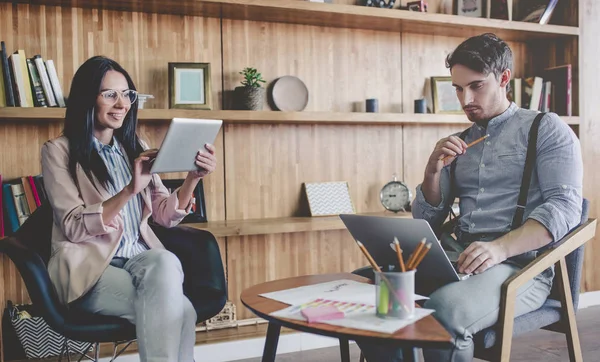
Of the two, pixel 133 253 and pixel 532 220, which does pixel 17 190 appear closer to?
pixel 133 253

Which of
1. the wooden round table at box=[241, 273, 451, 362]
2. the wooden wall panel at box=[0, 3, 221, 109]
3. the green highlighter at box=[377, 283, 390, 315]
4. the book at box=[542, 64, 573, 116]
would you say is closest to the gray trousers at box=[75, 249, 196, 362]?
the wooden round table at box=[241, 273, 451, 362]

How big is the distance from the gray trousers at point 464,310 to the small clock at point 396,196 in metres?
1.67

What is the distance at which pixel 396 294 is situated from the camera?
137cm

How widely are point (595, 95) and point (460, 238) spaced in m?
2.24

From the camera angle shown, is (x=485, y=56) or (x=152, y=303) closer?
(x=152, y=303)

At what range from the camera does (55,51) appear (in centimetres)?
290

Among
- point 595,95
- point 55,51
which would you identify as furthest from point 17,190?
point 595,95

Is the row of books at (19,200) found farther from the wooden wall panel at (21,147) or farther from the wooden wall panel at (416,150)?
the wooden wall panel at (416,150)

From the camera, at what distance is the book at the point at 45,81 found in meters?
2.72

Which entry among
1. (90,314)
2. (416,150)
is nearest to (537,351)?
(416,150)

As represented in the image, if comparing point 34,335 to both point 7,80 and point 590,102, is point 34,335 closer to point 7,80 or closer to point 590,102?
point 7,80

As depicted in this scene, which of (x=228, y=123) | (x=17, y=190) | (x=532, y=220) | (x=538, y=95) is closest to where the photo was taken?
(x=532, y=220)

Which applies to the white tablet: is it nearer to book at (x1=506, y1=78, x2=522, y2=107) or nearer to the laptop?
the laptop

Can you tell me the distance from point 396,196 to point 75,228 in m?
1.97
